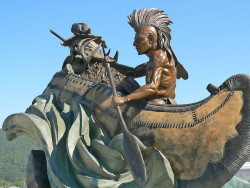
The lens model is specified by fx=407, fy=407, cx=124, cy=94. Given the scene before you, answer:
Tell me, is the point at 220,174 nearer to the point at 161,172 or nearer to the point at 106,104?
the point at 161,172

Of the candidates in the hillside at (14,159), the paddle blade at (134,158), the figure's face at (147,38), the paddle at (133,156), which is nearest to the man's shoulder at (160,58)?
the figure's face at (147,38)

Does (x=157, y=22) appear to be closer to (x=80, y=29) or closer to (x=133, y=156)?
(x=133, y=156)

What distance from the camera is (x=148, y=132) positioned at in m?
4.52

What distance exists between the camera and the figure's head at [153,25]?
16.0 feet

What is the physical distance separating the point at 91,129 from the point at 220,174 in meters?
1.76

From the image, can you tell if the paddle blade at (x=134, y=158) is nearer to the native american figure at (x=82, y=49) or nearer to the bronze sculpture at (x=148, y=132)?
the bronze sculpture at (x=148, y=132)

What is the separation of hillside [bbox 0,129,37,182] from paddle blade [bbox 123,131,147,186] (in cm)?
2851

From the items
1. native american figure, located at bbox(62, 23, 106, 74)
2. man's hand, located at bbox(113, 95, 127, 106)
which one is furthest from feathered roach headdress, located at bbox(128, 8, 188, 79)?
native american figure, located at bbox(62, 23, 106, 74)

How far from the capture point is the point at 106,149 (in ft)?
15.4

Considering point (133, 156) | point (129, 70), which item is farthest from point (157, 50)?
point (133, 156)

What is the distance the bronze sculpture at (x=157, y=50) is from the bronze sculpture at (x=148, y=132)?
14 millimetres

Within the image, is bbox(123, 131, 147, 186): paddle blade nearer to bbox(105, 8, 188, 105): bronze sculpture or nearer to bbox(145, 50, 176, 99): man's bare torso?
bbox(105, 8, 188, 105): bronze sculpture

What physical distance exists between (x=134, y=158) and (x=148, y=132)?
1.41 ft

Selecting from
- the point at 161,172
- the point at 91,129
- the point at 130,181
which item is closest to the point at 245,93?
the point at 161,172
